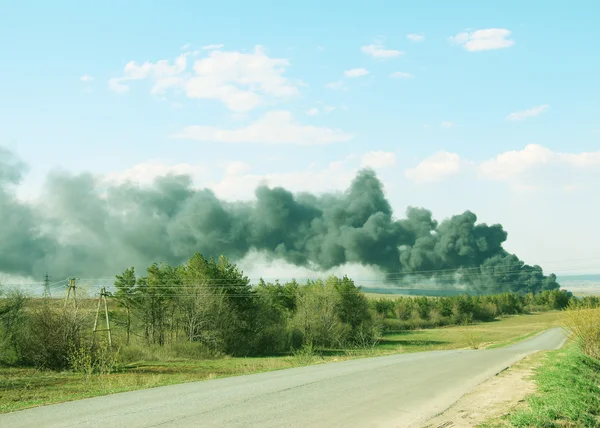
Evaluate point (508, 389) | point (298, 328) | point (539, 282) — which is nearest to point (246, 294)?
point (298, 328)

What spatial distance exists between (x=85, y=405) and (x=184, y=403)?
91.7 inches

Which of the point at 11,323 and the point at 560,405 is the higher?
the point at 11,323

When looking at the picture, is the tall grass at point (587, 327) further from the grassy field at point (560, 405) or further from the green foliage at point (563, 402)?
the grassy field at point (560, 405)

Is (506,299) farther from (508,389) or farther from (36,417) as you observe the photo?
(36,417)

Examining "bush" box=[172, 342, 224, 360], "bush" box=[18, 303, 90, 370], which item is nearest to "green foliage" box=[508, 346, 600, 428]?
"bush" box=[18, 303, 90, 370]

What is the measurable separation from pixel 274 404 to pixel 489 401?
19.1 feet

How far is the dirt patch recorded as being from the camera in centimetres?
1127

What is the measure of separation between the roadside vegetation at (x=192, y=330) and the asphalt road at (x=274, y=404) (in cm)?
1140

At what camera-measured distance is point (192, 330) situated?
201 feet

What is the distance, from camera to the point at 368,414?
11531mm

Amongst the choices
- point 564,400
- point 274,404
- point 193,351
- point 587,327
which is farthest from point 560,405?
point 193,351

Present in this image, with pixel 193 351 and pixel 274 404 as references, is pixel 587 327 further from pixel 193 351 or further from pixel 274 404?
pixel 193 351

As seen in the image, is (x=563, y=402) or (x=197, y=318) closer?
(x=563, y=402)

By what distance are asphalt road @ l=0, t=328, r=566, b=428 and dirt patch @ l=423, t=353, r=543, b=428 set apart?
1.09 ft
